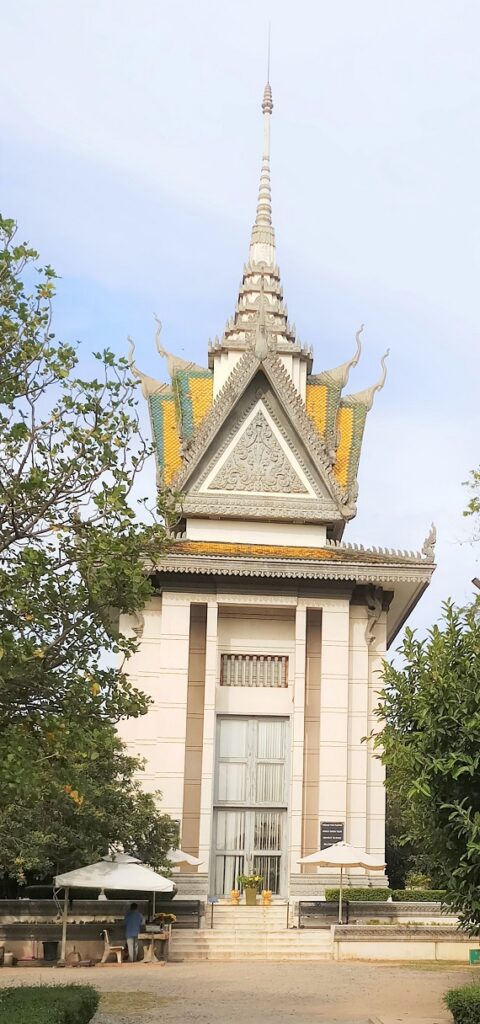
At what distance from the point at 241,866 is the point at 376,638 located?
6346 mm

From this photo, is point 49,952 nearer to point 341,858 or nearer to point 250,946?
point 250,946

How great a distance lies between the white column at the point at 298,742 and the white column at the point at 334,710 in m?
0.48

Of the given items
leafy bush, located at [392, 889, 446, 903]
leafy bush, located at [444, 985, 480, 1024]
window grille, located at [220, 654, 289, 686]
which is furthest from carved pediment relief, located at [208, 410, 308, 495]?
leafy bush, located at [444, 985, 480, 1024]

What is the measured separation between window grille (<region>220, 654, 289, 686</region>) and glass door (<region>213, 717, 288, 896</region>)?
0.91 meters

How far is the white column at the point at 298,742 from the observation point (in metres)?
28.3

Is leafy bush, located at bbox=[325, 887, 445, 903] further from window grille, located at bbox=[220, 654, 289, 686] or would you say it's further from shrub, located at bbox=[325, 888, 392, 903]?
window grille, located at bbox=[220, 654, 289, 686]

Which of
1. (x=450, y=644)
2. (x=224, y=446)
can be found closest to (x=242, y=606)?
(x=224, y=446)

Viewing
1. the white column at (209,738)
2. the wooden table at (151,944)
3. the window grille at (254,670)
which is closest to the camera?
the wooden table at (151,944)

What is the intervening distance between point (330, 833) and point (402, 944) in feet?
19.0

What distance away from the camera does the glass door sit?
1141 inches

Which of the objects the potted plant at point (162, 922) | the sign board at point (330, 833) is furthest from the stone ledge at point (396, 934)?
the sign board at point (330, 833)

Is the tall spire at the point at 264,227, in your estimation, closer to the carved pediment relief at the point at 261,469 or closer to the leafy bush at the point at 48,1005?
the carved pediment relief at the point at 261,469

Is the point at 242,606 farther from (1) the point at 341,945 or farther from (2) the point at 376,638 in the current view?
(1) the point at 341,945

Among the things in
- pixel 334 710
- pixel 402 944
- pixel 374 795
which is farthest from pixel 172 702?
pixel 402 944
